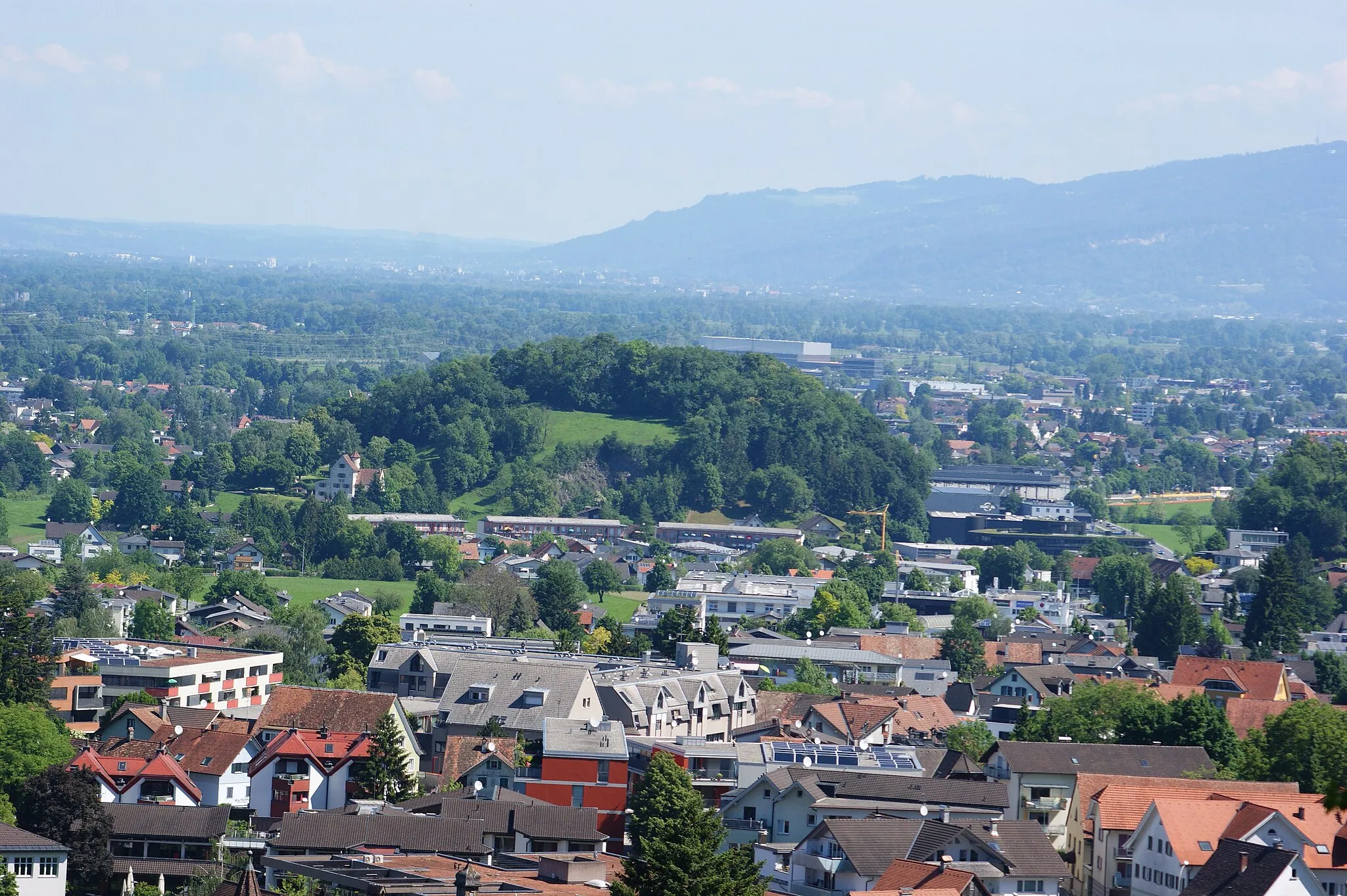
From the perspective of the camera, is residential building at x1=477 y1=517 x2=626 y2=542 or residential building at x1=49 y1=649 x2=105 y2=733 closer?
residential building at x1=49 y1=649 x2=105 y2=733

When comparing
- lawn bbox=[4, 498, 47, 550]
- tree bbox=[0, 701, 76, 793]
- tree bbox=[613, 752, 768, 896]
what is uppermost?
tree bbox=[613, 752, 768, 896]

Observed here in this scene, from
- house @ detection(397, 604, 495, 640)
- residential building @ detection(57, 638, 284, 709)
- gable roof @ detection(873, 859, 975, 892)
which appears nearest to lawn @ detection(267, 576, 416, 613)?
house @ detection(397, 604, 495, 640)

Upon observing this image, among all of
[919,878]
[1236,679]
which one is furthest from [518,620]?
[919,878]

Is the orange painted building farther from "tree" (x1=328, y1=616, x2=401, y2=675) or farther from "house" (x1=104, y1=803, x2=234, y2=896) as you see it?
"tree" (x1=328, y1=616, x2=401, y2=675)

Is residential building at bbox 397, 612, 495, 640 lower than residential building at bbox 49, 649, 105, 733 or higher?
lower

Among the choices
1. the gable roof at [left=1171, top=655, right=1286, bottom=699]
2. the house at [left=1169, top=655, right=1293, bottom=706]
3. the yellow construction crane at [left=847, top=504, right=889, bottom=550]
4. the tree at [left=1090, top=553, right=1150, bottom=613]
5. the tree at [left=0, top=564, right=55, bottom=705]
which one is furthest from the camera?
the yellow construction crane at [left=847, top=504, right=889, bottom=550]

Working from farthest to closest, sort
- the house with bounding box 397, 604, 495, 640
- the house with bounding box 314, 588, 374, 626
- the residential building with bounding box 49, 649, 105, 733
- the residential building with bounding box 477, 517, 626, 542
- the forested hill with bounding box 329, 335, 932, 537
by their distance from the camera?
the forested hill with bounding box 329, 335, 932, 537
the residential building with bounding box 477, 517, 626, 542
the house with bounding box 314, 588, 374, 626
the house with bounding box 397, 604, 495, 640
the residential building with bounding box 49, 649, 105, 733

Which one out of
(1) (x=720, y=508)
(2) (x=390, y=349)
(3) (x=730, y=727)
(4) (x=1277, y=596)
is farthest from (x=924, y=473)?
(2) (x=390, y=349)
